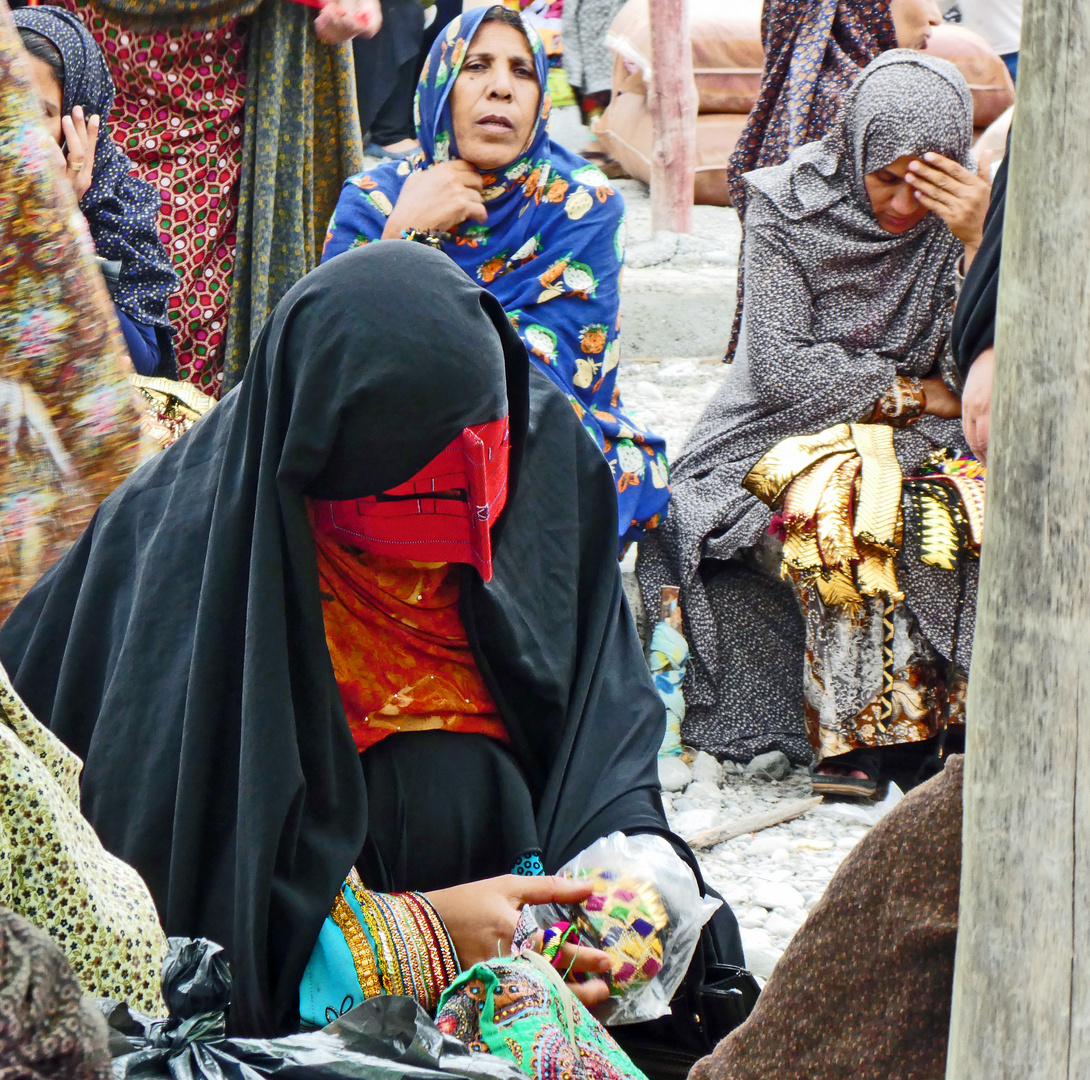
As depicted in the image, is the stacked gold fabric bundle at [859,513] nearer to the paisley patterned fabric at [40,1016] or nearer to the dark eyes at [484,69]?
the dark eyes at [484,69]

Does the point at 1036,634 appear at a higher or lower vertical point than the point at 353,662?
higher

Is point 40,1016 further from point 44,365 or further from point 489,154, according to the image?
point 489,154

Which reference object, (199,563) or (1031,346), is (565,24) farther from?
(1031,346)

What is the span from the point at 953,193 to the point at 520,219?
1.07m

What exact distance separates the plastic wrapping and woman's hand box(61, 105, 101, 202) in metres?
2.15

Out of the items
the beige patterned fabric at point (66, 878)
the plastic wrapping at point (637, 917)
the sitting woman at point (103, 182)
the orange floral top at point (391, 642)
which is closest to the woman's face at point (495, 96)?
the sitting woman at point (103, 182)

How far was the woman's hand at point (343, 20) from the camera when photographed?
372cm

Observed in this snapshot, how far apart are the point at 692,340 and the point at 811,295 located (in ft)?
5.73

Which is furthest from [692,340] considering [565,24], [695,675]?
[565,24]

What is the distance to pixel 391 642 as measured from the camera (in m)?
1.97

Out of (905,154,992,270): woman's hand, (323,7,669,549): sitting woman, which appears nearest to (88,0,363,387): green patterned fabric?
(323,7,669,549): sitting woman

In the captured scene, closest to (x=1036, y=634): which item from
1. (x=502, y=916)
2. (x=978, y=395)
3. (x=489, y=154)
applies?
(x=502, y=916)

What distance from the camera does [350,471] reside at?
1720 millimetres

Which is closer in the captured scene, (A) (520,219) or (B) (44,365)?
(B) (44,365)
